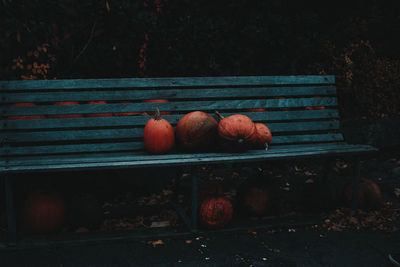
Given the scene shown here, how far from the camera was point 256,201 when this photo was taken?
11.5ft

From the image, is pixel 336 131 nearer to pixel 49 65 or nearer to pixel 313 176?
pixel 313 176

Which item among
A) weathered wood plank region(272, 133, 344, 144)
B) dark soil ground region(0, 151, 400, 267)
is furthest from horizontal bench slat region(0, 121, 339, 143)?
dark soil ground region(0, 151, 400, 267)

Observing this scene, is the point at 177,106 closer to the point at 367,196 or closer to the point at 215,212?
the point at 215,212

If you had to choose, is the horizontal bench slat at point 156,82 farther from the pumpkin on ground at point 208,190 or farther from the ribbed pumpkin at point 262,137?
the pumpkin on ground at point 208,190

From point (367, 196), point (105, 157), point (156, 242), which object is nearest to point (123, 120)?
point (105, 157)

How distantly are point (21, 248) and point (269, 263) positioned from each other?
73.1 inches

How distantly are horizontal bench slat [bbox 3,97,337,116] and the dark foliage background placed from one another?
0.68 metres

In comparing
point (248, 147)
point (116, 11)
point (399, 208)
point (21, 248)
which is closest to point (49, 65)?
point (116, 11)

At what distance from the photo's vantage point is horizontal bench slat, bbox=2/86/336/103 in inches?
132

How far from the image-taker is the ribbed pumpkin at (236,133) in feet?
10.4

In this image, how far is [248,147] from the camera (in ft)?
10.8

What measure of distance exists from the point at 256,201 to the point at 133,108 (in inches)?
55.8

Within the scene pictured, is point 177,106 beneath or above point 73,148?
above

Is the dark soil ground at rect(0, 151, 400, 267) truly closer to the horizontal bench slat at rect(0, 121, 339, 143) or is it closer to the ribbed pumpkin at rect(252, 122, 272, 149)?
the ribbed pumpkin at rect(252, 122, 272, 149)
